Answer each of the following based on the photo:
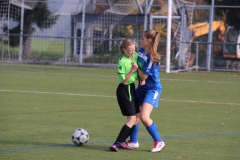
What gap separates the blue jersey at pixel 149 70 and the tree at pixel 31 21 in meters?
20.8

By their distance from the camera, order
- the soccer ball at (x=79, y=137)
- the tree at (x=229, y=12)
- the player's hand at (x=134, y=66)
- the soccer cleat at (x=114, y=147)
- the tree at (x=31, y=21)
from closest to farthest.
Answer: the player's hand at (x=134, y=66)
the soccer cleat at (x=114, y=147)
the soccer ball at (x=79, y=137)
the tree at (x=229, y=12)
the tree at (x=31, y=21)

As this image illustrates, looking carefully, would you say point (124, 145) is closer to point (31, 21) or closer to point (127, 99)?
point (127, 99)

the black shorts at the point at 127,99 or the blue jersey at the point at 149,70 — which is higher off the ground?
the blue jersey at the point at 149,70

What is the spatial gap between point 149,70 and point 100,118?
3.37 m

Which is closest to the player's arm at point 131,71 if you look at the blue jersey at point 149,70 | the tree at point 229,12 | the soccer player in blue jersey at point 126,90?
the soccer player in blue jersey at point 126,90

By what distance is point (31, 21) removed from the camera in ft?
96.8

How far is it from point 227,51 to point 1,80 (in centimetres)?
1220

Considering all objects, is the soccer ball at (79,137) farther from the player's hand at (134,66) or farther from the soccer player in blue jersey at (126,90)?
the player's hand at (134,66)

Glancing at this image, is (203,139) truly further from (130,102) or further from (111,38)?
(111,38)

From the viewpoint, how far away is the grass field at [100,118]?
8.12 metres

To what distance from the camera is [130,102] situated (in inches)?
323

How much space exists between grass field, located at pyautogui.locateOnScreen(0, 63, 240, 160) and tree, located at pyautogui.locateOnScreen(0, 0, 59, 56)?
8.34m

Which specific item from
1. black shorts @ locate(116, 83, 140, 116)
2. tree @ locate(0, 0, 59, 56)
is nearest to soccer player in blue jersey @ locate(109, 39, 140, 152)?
black shorts @ locate(116, 83, 140, 116)

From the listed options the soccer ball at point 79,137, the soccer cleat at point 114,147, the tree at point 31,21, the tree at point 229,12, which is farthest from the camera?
the tree at point 31,21
